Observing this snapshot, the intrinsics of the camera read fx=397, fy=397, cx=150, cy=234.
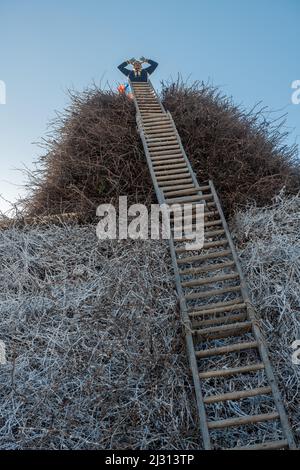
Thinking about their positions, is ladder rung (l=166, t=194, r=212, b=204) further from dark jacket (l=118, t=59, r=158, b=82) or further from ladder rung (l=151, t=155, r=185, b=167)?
dark jacket (l=118, t=59, r=158, b=82)

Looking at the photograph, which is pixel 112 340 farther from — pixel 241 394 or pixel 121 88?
pixel 121 88

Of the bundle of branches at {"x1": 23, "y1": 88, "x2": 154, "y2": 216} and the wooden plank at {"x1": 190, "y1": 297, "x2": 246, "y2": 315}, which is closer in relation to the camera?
the wooden plank at {"x1": 190, "y1": 297, "x2": 246, "y2": 315}

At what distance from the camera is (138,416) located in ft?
11.1

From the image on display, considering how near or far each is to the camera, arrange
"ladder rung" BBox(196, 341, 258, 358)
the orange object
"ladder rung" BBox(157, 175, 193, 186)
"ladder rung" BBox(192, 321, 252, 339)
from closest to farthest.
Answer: "ladder rung" BBox(196, 341, 258, 358) < "ladder rung" BBox(192, 321, 252, 339) < "ladder rung" BBox(157, 175, 193, 186) < the orange object

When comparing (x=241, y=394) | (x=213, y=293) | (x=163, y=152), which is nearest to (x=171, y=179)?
(x=163, y=152)

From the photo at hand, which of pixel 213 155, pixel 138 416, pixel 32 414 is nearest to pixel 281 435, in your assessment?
pixel 138 416

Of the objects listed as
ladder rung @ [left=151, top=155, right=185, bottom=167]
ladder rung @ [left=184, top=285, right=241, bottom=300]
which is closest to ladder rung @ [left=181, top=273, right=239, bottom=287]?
ladder rung @ [left=184, top=285, right=241, bottom=300]

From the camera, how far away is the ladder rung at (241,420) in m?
3.21

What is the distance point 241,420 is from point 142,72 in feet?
29.9

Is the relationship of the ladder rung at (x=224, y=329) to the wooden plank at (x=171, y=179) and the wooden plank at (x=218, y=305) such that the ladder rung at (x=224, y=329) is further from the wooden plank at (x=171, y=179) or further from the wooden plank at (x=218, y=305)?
the wooden plank at (x=171, y=179)

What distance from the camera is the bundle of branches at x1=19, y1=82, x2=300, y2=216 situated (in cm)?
629

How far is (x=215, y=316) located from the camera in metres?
4.25

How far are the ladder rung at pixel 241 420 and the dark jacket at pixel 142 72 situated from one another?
8789mm

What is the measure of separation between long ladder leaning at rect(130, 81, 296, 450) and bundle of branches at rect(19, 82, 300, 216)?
0.57 meters
